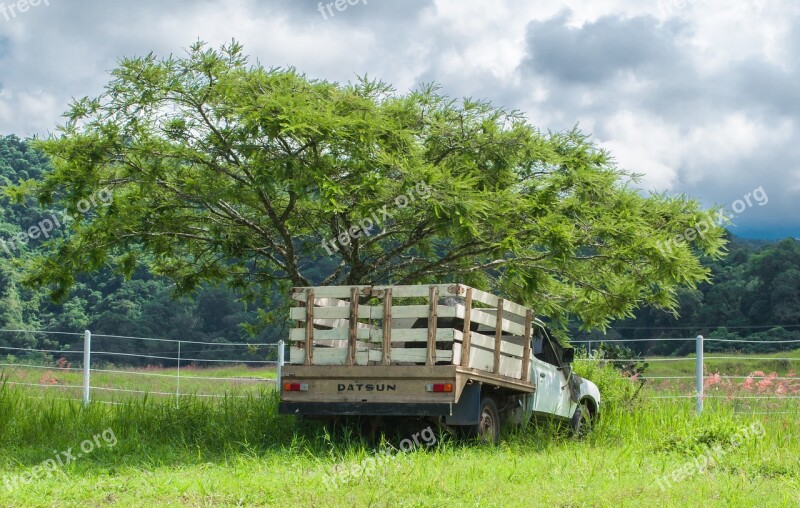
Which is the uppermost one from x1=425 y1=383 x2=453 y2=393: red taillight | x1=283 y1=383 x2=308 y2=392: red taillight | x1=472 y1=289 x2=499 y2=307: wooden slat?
x1=472 y1=289 x2=499 y2=307: wooden slat

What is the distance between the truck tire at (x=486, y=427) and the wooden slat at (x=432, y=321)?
0.98 m

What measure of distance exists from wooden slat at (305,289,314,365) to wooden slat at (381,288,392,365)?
3.05ft

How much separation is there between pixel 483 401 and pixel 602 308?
223 inches

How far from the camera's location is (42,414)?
14117mm

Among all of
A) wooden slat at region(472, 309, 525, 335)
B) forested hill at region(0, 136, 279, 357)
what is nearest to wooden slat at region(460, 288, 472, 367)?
wooden slat at region(472, 309, 525, 335)

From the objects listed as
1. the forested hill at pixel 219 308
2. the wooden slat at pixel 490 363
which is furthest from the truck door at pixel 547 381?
the forested hill at pixel 219 308

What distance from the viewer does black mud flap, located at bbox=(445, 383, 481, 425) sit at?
11.1 m

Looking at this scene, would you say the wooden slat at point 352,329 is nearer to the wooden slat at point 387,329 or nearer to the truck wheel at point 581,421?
the wooden slat at point 387,329

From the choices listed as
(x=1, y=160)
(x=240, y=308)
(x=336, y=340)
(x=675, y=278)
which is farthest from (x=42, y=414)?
(x=1, y=160)

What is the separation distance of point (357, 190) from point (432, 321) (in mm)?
3118

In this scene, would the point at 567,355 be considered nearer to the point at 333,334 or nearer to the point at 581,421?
the point at 581,421

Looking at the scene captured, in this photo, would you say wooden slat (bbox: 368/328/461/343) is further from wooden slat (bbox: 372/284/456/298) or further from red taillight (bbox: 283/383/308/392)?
red taillight (bbox: 283/383/308/392)

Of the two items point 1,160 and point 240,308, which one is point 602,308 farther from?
point 1,160

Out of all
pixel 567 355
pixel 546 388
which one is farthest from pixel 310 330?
pixel 567 355
